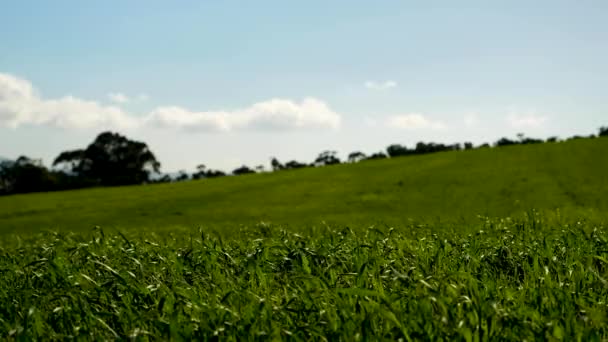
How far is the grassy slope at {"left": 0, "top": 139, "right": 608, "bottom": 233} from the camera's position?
3997cm

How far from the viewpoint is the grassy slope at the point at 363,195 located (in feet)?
131

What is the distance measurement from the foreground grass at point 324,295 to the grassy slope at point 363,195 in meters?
21.3

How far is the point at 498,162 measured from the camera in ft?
205

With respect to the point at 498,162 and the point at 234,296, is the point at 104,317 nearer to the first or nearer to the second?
the point at 234,296

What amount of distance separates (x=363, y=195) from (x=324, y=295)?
42.8 m

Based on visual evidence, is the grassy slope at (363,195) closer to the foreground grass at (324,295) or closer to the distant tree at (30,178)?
the foreground grass at (324,295)

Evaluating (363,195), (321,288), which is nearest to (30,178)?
(363,195)

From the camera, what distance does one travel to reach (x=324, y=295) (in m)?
6.95

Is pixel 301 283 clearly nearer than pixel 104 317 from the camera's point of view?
No

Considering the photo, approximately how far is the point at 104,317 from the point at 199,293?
1122mm

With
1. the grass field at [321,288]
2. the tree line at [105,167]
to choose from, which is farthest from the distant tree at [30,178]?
the grass field at [321,288]

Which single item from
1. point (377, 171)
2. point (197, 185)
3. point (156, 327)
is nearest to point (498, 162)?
point (377, 171)

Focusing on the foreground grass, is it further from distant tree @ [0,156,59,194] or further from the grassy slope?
distant tree @ [0,156,59,194]

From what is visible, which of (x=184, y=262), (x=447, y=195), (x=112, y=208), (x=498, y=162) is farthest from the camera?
(x=498, y=162)
